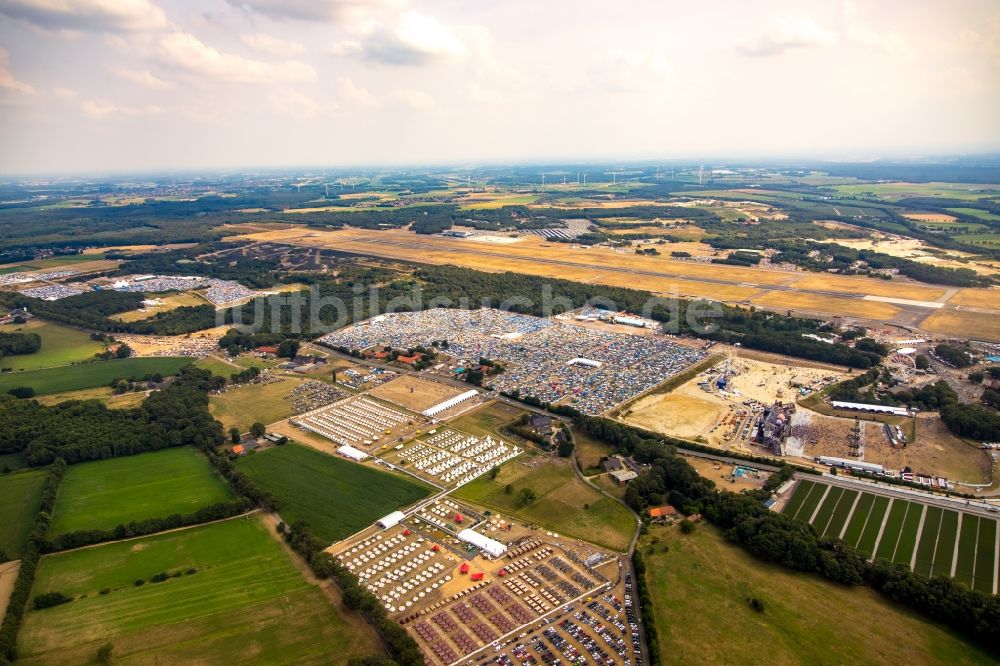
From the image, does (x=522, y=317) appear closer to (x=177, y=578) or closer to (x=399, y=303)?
(x=399, y=303)

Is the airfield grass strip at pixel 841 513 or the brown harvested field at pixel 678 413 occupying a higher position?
the brown harvested field at pixel 678 413

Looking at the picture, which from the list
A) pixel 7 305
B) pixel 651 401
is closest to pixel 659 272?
pixel 651 401

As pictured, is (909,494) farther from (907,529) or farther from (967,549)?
(967,549)

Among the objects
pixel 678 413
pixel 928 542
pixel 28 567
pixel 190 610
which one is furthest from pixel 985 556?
pixel 28 567

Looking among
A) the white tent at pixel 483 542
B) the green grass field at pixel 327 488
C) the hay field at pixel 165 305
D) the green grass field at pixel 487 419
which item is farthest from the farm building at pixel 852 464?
the hay field at pixel 165 305

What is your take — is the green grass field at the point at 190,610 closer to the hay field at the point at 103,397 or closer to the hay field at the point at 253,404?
the hay field at the point at 253,404
